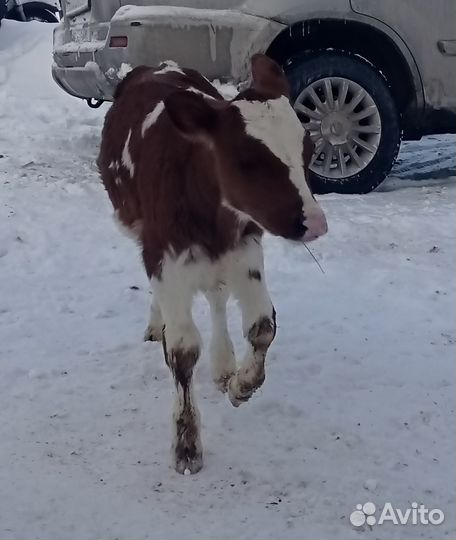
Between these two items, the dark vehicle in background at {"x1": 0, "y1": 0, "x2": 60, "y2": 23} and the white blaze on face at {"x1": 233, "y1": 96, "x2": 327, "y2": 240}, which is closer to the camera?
the white blaze on face at {"x1": 233, "y1": 96, "x2": 327, "y2": 240}

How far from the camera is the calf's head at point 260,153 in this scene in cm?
275

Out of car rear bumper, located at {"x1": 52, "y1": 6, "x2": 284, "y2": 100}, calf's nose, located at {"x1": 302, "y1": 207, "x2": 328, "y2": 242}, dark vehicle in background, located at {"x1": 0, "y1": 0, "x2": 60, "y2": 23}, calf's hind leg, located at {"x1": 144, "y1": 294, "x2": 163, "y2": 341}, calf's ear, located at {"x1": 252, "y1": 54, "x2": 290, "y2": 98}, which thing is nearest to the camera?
calf's nose, located at {"x1": 302, "y1": 207, "x2": 328, "y2": 242}

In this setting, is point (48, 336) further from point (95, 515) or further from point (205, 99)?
point (205, 99)

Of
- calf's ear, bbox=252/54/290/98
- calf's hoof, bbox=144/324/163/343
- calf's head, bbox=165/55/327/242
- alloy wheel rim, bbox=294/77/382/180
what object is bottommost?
calf's hoof, bbox=144/324/163/343

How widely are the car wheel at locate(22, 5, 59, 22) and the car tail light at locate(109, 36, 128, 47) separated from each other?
950 cm

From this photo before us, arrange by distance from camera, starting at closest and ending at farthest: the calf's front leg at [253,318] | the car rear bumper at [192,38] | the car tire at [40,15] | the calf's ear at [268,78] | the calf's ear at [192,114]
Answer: the calf's ear at [192,114] < the calf's ear at [268,78] < the calf's front leg at [253,318] < the car rear bumper at [192,38] < the car tire at [40,15]

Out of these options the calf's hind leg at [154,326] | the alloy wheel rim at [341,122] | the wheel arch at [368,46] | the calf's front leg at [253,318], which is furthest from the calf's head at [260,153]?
the wheel arch at [368,46]

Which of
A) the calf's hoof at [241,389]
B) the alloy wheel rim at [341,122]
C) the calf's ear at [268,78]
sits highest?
the calf's ear at [268,78]

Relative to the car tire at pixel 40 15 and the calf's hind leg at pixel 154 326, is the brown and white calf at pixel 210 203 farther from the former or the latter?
the car tire at pixel 40 15

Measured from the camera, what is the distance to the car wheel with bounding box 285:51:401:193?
6195 mm

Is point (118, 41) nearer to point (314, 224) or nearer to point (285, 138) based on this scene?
point (285, 138)

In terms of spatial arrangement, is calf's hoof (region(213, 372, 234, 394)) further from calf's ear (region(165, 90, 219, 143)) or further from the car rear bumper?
the car rear bumper

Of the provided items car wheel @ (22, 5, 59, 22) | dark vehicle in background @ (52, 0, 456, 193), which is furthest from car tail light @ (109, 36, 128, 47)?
car wheel @ (22, 5, 59, 22)

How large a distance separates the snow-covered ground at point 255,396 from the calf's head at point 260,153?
974 millimetres
